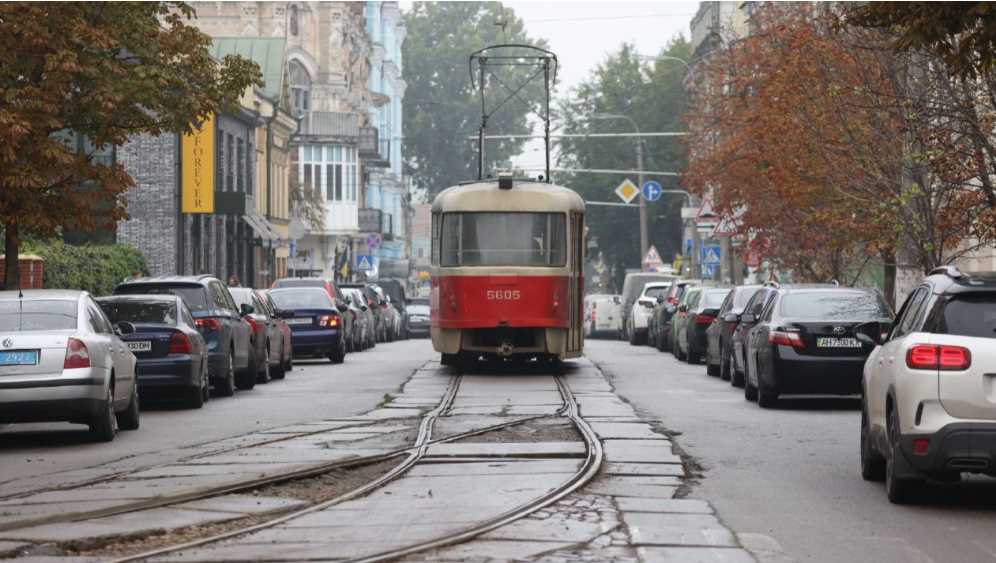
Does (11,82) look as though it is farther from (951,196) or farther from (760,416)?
(951,196)

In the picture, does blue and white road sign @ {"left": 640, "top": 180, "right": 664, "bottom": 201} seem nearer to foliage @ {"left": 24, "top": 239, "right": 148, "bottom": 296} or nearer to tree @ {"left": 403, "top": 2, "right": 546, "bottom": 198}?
foliage @ {"left": 24, "top": 239, "right": 148, "bottom": 296}

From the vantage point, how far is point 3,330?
707 inches

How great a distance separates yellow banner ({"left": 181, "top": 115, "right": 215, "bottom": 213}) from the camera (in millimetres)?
55406

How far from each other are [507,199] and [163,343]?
840 cm

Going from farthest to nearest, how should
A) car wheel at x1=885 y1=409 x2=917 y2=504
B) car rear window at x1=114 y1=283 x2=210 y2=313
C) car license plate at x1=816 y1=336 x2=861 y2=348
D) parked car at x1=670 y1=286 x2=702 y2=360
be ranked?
1. parked car at x1=670 y1=286 x2=702 y2=360
2. car rear window at x1=114 y1=283 x2=210 y2=313
3. car license plate at x1=816 y1=336 x2=861 y2=348
4. car wheel at x1=885 y1=409 x2=917 y2=504

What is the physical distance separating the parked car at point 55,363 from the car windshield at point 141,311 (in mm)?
4306

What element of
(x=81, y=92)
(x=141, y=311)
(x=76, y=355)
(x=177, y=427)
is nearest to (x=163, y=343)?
(x=141, y=311)

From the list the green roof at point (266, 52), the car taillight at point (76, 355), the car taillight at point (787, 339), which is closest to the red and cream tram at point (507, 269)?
the car taillight at point (787, 339)

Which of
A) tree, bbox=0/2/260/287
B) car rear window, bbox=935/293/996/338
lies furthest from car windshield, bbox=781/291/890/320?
car rear window, bbox=935/293/996/338

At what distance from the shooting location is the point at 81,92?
26125 millimetres

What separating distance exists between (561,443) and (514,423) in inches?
99.6

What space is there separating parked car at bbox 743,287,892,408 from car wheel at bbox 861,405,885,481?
771 cm

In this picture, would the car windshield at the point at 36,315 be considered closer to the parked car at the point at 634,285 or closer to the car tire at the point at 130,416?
the car tire at the point at 130,416

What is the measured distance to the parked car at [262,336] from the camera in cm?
2908
